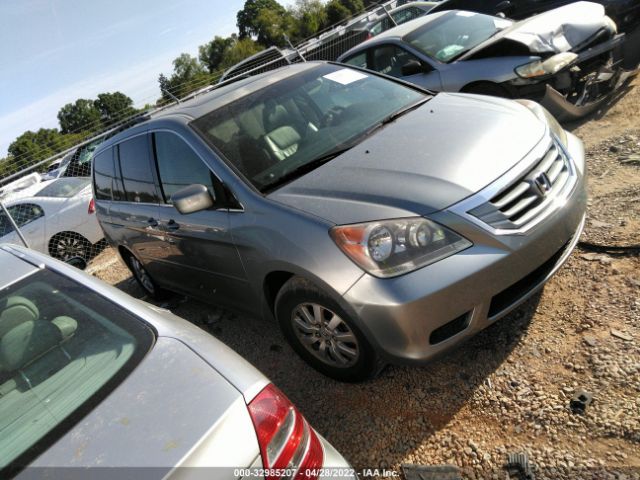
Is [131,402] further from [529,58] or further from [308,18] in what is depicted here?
[308,18]

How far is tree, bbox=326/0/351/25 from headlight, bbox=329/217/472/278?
62.3 metres

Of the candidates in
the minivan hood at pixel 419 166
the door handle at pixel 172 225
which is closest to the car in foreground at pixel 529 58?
the minivan hood at pixel 419 166

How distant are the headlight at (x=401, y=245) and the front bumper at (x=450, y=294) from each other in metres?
0.04

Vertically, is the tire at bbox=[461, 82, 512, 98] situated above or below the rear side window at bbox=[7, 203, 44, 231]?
below

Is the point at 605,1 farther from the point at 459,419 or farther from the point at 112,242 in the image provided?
the point at 112,242

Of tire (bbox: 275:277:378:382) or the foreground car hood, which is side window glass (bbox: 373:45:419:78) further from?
tire (bbox: 275:277:378:382)

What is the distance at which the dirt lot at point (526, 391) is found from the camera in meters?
2.08

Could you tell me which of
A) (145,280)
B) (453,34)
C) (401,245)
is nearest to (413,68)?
(453,34)

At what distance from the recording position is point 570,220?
255 centimetres

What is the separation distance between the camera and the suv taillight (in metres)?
1.41

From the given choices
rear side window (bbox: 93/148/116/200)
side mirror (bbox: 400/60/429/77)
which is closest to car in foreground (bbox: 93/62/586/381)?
rear side window (bbox: 93/148/116/200)

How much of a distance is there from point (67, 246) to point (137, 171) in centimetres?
464

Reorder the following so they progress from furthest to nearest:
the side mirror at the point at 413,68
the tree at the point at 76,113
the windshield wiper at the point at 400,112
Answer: the tree at the point at 76,113 < the side mirror at the point at 413,68 < the windshield wiper at the point at 400,112

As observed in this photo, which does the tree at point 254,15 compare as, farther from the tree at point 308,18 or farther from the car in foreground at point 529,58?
the car in foreground at point 529,58
